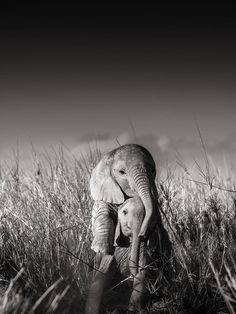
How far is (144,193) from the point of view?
3094 millimetres

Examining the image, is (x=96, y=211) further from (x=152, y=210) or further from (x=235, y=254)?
(x=235, y=254)

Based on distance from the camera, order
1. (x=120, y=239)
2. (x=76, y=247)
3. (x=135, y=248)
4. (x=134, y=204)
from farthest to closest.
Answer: (x=76, y=247)
(x=120, y=239)
(x=134, y=204)
(x=135, y=248)

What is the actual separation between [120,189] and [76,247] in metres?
1.25

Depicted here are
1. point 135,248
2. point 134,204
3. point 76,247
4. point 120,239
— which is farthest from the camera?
point 76,247

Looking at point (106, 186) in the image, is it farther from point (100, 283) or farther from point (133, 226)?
point (100, 283)

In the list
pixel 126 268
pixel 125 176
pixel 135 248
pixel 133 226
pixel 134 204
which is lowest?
pixel 126 268

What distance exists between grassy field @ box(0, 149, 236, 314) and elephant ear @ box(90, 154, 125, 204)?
0.37 metres

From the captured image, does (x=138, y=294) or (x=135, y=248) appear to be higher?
(x=135, y=248)

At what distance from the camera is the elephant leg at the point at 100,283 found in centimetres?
310

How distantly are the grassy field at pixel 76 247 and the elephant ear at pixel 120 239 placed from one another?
1.00 ft

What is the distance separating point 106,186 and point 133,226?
38 centimetres

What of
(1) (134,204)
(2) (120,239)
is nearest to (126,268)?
(2) (120,239)

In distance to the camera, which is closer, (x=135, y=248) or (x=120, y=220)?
(x=135, y=248)

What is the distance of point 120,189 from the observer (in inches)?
130
